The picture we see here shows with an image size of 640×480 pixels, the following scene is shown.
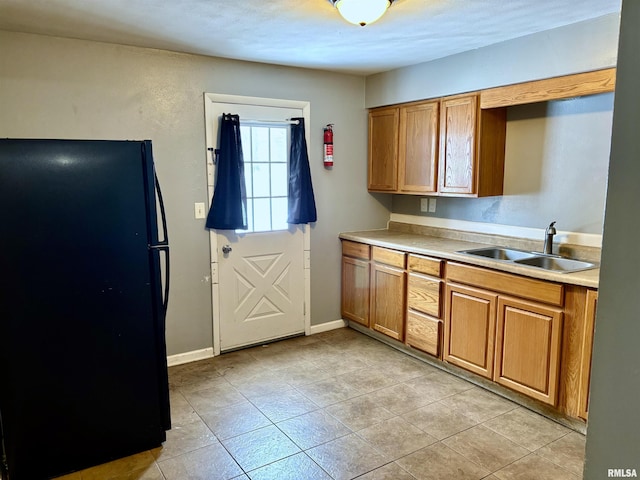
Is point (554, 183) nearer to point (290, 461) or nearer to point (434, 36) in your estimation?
point (434, 36)

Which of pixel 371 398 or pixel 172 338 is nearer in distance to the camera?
pixel 371 398

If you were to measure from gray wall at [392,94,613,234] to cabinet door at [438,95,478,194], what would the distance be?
313mm

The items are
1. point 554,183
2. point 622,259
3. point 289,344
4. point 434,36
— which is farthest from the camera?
point 289,344

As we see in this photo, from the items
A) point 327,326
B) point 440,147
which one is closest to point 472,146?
point 440,147

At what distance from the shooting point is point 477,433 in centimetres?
266

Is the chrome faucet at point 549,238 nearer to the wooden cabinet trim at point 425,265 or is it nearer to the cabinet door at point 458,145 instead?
the cabinet door at point 458,145

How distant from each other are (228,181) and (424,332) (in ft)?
6.24

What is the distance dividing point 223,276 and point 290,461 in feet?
5.72

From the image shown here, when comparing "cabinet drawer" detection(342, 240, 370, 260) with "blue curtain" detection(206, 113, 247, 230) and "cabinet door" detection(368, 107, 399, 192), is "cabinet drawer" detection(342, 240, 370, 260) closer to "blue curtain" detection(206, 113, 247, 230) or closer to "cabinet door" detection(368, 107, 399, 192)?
"cabinet door" detection(368, 107, 399, 192)

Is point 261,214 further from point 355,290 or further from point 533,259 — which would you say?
point 533,259

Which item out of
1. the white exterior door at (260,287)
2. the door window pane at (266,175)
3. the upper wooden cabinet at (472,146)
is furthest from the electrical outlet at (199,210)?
the upper wooden cabinet at (472,146)

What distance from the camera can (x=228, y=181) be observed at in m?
3.60

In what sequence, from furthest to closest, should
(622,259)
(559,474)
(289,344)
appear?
(289,344) → (559,474) → (622,259)

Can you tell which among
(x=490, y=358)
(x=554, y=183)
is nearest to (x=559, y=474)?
(x=490, y=358)
